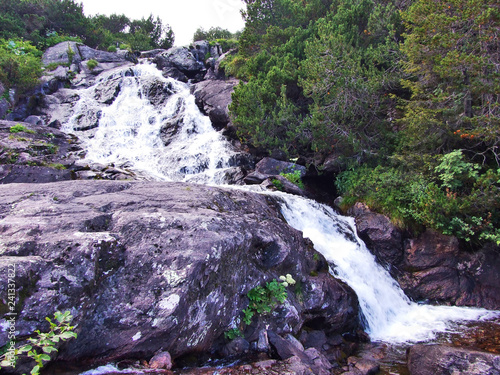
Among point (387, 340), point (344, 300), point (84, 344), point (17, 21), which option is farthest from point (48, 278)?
point (17, 21)

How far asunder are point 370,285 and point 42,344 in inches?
312

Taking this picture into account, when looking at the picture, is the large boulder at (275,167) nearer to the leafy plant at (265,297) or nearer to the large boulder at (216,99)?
the large boulder at (216,99)

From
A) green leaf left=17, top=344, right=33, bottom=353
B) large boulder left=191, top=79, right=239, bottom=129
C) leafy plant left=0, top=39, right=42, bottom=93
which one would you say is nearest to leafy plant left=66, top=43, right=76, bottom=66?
leafy plant left=0, top=39, right=42, bottom=93

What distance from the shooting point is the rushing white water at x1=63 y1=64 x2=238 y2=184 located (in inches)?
588

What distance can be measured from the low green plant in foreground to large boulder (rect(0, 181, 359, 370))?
0.60 ft

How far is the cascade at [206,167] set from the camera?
25.4 ft

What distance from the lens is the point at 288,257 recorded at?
20.2 feet

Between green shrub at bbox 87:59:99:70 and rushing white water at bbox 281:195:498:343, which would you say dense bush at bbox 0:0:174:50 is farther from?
rushing white water at bbox 281:195:498:343

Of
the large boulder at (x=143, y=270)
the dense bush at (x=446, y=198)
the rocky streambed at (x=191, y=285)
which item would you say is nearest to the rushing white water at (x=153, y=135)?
the rocky streambed at (x=191, y=285)

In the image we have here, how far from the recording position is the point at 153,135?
18.1 meters

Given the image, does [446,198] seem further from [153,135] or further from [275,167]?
[153,135]

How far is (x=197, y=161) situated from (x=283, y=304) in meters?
11.1

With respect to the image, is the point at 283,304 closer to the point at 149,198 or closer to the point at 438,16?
the point at 149,198

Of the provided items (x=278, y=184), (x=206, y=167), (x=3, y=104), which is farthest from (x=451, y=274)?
(x=3, y=104)
